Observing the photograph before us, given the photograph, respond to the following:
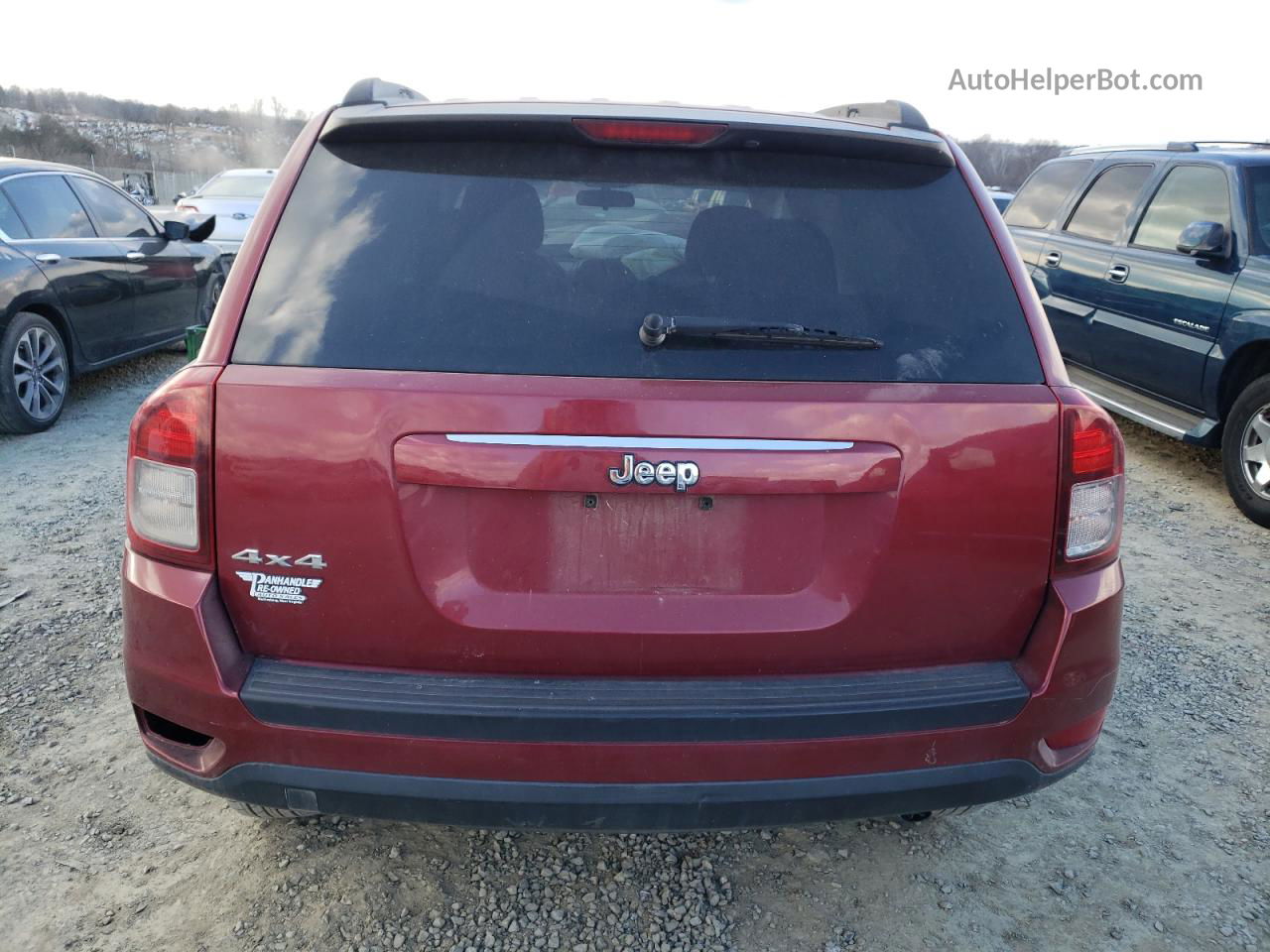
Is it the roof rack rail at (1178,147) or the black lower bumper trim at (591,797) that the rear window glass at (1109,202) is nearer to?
the roof rack rail at (1178,147)

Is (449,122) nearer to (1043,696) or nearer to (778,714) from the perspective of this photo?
(778,714)

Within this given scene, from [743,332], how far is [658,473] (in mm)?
337

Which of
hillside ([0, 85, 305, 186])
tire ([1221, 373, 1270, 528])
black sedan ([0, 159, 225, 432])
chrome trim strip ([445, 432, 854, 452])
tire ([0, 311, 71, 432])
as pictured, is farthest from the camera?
hillside ([0, 85, 305, 186])

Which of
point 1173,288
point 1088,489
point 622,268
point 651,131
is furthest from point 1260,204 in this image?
point 622,268

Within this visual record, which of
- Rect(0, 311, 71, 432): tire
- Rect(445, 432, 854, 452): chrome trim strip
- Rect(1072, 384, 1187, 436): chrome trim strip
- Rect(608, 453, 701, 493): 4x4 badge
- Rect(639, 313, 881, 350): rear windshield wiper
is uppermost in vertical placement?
Rect(639, 313, 881, 350): rear windshield wiper

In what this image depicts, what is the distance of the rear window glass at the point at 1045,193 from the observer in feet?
24.8

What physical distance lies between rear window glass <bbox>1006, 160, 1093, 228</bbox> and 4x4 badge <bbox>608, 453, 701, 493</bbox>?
6934 millimetres

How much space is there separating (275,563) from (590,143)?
1.05 m

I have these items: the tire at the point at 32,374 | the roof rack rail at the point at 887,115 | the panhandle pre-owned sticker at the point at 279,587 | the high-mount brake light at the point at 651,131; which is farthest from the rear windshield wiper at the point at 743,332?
the tire at the point at 32,374

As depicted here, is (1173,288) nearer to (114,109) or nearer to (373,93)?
(373,93)

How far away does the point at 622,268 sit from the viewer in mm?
1932

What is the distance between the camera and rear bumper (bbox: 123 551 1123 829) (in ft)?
5.97

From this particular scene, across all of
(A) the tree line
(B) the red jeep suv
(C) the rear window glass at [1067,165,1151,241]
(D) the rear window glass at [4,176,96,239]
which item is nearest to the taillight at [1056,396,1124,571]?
(B) the red jeep suv

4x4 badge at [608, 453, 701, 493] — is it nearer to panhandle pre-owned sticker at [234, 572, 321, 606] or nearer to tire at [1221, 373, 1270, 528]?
panhandle pre-owned sticker at [234, 572, 321, 606]
